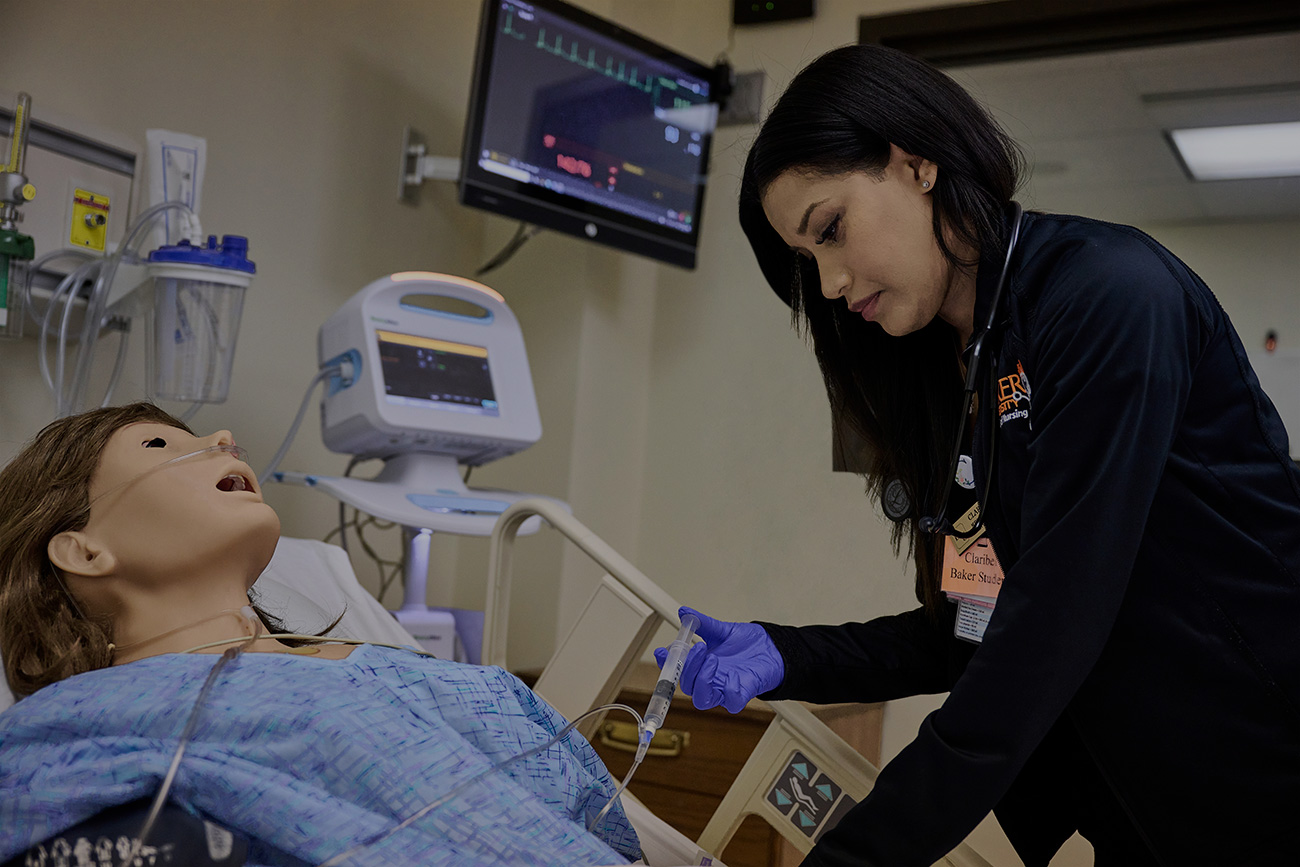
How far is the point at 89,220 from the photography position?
2.01 m

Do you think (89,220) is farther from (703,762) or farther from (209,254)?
(703,762)

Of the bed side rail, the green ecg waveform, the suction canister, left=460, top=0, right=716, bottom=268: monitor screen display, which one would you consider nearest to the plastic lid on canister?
the suction canister

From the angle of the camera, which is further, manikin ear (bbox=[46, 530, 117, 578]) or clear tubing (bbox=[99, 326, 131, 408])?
clear tubing (bbox=[99, 326, 131, 408])

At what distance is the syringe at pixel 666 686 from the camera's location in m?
1.11

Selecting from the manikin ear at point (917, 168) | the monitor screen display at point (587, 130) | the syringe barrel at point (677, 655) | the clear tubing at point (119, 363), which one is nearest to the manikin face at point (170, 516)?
the syringe barrel at point (677, 655)

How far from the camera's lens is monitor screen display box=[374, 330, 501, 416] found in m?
2.16

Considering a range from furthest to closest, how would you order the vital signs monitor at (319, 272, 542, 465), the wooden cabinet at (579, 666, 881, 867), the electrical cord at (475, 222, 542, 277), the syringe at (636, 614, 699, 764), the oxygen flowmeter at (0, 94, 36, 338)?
the electrical cord at (475, 222, 542, 277) → the wooden cabinet at (579, 666, 881, 867) → the vital signs monitor at (319, 272, 542, 465) → the oxygen flowmeter at (0, 94, 36, 338) → the syringe at (636, 614, 699, 764)

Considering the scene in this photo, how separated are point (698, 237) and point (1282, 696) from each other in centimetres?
215

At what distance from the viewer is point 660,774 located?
7.76 ft

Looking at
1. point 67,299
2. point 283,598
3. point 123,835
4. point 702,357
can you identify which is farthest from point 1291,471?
point 702,357

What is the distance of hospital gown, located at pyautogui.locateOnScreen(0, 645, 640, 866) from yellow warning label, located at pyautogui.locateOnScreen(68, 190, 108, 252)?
3.58 ft

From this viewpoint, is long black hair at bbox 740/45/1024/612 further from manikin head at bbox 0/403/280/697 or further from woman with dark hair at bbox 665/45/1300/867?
manikin head at bbox 0/403/280/697

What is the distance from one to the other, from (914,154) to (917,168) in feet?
0.06

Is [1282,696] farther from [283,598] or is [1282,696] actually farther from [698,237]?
[698,237]
